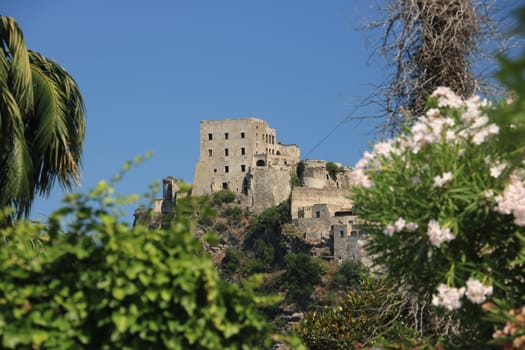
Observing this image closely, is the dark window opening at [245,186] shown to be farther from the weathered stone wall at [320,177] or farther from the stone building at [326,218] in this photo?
the stone building at [326,218]

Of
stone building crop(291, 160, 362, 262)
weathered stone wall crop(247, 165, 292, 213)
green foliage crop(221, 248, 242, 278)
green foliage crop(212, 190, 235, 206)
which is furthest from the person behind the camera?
weathered stone wall crop(247, 165, 292, 213)

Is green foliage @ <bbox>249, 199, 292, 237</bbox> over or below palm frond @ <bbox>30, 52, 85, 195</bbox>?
over

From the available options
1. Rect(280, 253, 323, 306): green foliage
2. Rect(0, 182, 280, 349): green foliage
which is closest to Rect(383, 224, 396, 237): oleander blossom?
Rect(0, 182, 280, 349): green foliage

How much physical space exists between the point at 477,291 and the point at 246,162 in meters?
79.4

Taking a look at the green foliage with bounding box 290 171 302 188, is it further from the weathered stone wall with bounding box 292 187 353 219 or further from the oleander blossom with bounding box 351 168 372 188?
the oleander blossom with bounding box 351 168 372 188

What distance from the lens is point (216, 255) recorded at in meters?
79.9

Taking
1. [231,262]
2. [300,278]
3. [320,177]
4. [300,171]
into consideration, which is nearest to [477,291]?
[300,278]

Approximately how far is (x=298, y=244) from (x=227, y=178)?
11.3 m

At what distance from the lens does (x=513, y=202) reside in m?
5.77

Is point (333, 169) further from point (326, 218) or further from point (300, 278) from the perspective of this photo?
point (300, 278)

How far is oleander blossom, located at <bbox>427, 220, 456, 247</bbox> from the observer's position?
579 cm

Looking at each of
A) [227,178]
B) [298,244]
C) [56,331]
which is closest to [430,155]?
[56,331]

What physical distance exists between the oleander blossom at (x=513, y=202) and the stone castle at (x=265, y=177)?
69676 mm

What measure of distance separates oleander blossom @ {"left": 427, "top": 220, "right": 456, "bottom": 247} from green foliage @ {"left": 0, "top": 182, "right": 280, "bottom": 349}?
1.50 m
